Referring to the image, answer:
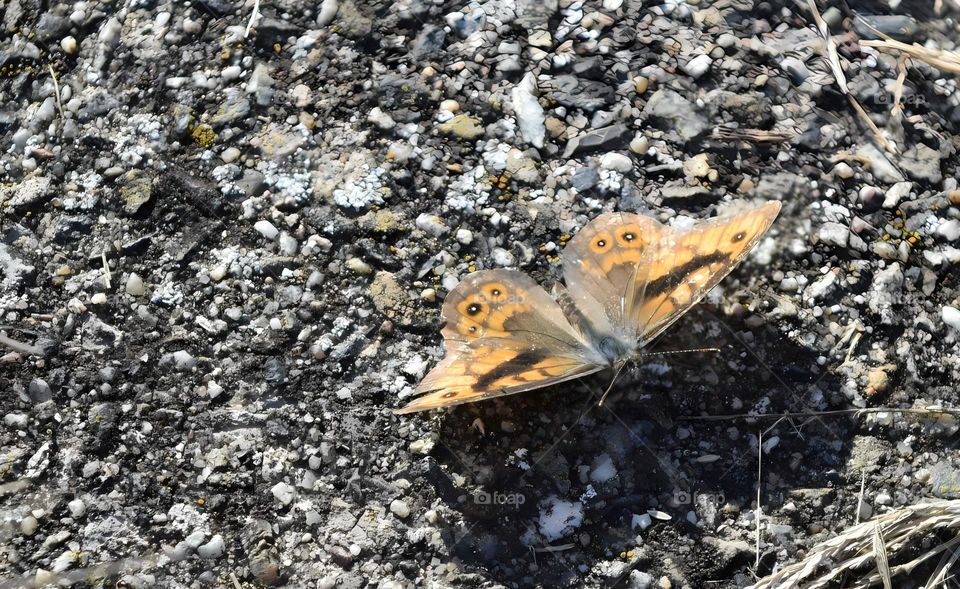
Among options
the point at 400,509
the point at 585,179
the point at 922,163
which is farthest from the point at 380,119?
the point at 922,163

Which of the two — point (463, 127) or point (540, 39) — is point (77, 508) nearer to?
point (463, 127)

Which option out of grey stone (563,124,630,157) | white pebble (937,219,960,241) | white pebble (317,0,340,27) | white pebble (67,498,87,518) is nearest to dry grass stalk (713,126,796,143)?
grey stone (563,124,630,157)

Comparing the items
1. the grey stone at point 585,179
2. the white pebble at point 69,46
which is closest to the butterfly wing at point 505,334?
the grey stone at point 585,179

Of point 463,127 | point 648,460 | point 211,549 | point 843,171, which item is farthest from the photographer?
point 463,127

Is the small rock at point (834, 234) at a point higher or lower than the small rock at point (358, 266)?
higher

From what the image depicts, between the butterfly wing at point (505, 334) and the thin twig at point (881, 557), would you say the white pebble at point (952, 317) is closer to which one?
the thin twig at point (881, 557)

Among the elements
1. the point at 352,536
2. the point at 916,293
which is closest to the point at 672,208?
the point at 916,293
